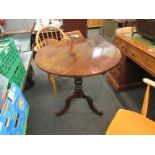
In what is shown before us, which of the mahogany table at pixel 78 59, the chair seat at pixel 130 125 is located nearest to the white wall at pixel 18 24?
the mahogany table at pixel 78 59

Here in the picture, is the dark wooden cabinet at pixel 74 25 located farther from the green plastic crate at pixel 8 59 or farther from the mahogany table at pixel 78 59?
the green plastic crate at pixel 8 59

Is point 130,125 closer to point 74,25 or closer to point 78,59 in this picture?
point 78,59

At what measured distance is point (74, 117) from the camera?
5.75ft

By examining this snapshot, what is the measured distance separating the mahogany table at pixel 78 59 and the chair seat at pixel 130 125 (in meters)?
0.38

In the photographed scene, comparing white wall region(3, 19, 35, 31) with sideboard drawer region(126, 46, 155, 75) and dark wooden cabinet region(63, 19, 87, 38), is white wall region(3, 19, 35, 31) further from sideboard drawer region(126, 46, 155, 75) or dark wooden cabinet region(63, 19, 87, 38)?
sideboard drawer region(126, 46, 155, 75)

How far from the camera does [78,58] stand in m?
1.40

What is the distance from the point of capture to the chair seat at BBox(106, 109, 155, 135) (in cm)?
101

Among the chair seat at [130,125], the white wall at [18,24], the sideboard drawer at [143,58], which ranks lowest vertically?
the chair seat at [130,125]

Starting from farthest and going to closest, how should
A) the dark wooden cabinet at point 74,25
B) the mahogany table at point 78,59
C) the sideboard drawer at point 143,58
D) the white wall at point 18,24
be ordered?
the white wall at point 18,24
the dark wooden cabinet at point 74,25
the sideboard drawer at point 143,58
the mahogany table at point 78,59

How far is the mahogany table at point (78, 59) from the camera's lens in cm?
120

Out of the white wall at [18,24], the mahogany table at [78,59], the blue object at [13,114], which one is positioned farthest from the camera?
the white wall at [18,24]

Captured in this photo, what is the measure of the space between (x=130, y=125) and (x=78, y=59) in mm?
700
